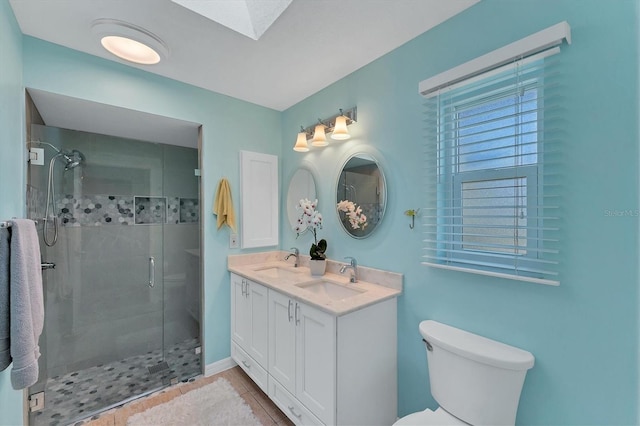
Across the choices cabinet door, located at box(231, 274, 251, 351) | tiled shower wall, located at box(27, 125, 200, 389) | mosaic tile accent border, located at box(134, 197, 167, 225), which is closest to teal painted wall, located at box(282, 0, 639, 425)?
cabinet door, located at box(231, 274, 251, 351)

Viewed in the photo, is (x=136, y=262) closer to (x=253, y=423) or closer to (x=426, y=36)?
(x=253, y=423)

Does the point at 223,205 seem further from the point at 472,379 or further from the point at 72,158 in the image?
the point at 472,379

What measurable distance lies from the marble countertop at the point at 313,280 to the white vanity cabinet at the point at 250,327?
113mm

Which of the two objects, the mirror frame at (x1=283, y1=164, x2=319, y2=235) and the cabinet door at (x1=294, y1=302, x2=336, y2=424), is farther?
the mirror frame at (x1=283, y1=164, x2=319, y2=235)

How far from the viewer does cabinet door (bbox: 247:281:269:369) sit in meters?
1.86

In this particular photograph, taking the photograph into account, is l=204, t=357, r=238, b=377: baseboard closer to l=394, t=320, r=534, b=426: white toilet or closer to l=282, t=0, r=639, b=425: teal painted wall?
l=282, t=0, r=639, b=425: teal painted wall

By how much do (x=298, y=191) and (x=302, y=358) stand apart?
1494 mm

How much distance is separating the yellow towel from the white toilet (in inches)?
70.6

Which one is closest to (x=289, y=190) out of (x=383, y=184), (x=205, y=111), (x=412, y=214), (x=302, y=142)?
(x=302, y=142)

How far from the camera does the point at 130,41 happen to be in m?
1.56

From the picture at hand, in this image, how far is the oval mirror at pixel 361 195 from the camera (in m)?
1.82

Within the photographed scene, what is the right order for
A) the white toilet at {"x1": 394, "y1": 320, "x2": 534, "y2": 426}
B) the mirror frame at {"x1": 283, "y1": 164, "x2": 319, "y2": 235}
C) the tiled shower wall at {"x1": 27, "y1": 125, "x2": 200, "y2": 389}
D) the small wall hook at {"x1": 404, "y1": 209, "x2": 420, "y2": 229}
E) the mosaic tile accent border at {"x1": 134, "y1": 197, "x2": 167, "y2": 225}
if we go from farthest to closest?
the mosaic tile accent border at {"x1": 134, "y1": 197, "x2": 167, "y2": 225} < the mirror frame at {"x1": 283, "y1": 164, "x2": 319, "y2": 235} < the tiled shower wall at {"x1": 27, "y1": 125, "x2": 200, "y2": 389} < the small wall hook at {"x1": 404, "y1": 209, "x2": 420, "y2": 229} < the white toilet at {"x1": 394, "y1": 320, "x2": 534, "y2": 426}

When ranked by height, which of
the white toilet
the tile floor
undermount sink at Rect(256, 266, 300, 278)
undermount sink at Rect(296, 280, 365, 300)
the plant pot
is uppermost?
the plant pot

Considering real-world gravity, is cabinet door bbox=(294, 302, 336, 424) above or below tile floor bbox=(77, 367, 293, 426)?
above
